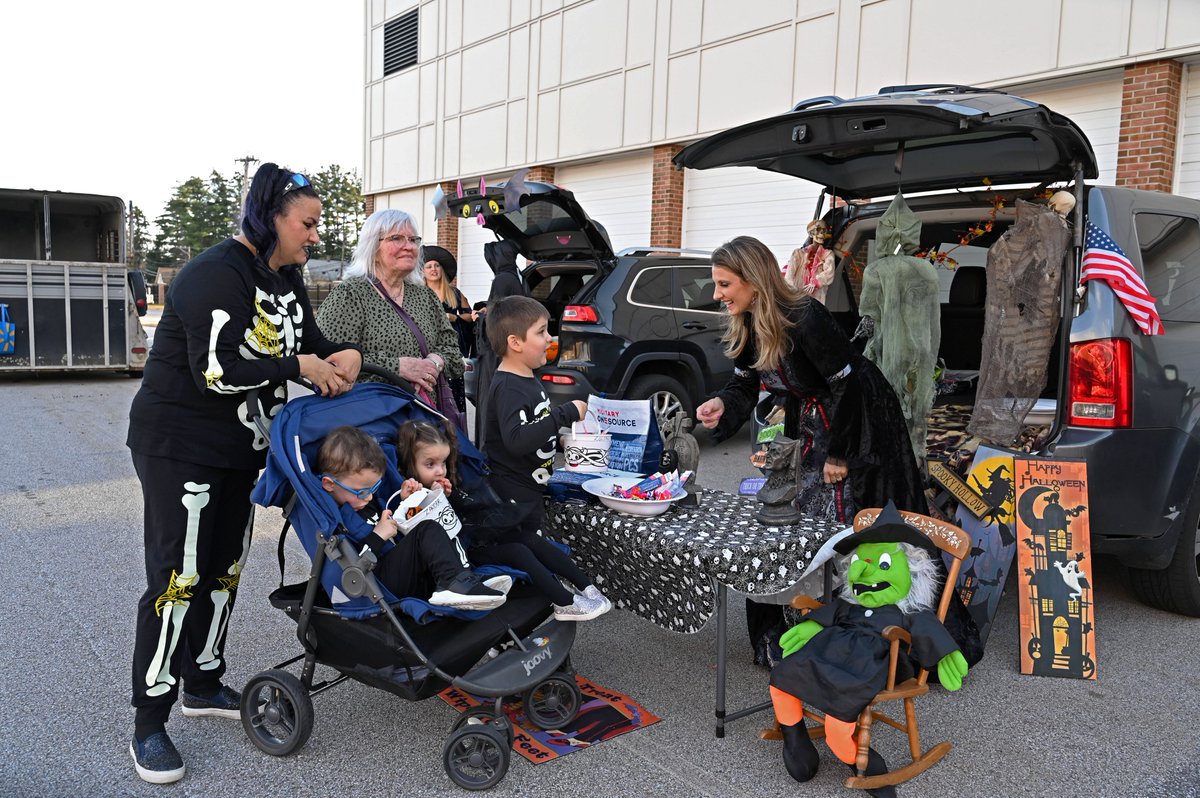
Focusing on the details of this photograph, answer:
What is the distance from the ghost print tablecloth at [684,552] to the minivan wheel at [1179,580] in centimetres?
213

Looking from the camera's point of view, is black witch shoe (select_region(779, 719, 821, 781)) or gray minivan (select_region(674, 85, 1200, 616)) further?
gray minivan (select_region(674, 85, 1200, 616))

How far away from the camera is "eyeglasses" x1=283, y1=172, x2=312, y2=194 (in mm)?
3029

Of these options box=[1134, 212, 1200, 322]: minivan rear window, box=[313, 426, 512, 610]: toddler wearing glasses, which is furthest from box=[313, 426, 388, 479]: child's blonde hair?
box=[1134, 212, 1200, 322]: minivan rear window

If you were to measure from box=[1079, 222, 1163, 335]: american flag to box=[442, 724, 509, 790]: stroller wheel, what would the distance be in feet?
10.3

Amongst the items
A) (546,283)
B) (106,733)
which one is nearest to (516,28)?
(546,283)

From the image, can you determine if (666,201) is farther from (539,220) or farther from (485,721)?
(485,721)

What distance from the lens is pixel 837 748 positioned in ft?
9.36

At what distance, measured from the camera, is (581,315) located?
807cm

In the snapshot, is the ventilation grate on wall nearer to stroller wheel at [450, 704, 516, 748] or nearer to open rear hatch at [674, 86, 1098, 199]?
open rear hatch at [674, 86, 1098, 199]

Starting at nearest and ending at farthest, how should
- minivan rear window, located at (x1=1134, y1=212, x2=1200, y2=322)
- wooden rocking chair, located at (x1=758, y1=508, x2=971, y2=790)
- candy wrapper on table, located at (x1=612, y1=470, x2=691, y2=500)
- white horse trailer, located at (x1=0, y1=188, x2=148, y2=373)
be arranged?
wooden rocking chair, located at (x1=758, y1=508, x2=971, y2=790) < candy wrapper on table, located at (x1=612, y1=470, x2=691, y2=500) < minivan rear window, located at (x1=1134, y1=212, x2=1200, y2=322) < white horse trailer, located at (x1=0, y1=188, x2=148, y2=373)

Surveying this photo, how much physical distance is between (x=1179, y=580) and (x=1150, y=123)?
6971mm

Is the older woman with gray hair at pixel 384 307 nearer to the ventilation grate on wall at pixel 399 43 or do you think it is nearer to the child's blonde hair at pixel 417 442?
the child's blonde hair at pixel 417 442

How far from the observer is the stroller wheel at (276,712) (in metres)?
3.05

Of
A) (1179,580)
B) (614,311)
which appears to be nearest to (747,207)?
(614,311)
